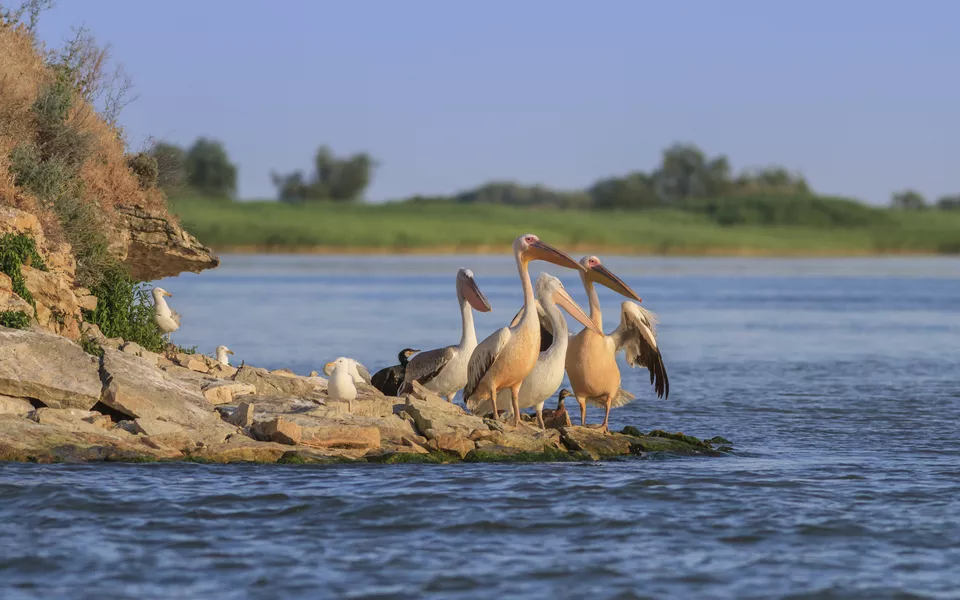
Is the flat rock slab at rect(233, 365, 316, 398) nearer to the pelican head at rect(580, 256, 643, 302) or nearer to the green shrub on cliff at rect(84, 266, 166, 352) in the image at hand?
the green shrub on cliff at rect(84, 266, 166, 352)

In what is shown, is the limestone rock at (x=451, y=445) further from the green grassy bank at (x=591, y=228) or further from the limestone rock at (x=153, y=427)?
the green grassy bank at (x=591, y=228)

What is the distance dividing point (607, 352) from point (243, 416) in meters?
3.49

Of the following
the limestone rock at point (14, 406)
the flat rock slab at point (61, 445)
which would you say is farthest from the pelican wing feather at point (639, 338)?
the limestone rock at point (14, 406)

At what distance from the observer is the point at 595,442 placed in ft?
39.8

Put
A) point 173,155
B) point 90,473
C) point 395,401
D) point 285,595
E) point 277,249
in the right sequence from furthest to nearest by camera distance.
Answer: point 277,249 < point 173,155 < point 395,401 < point 90,473 < point 285,595

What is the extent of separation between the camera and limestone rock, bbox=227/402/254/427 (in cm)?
1173

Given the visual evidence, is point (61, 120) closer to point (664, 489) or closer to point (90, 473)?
point (90, 473)

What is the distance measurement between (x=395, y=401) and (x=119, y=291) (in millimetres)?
3727

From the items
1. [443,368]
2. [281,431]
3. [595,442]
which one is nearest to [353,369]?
[443,368]

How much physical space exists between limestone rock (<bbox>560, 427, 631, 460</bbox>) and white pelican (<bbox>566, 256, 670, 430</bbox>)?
0.43m

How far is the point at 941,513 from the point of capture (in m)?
9.83

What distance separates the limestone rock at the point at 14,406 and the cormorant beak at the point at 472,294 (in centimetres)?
425

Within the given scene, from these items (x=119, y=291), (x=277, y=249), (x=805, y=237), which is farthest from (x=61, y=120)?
(x=805, y=237)

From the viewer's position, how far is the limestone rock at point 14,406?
11344 mm
